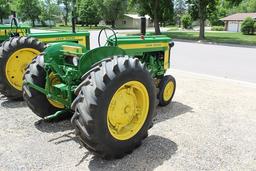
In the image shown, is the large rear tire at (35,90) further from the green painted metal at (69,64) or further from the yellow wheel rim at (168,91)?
the yellow wheel rim at (168,91)

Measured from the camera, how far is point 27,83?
4.61 metres

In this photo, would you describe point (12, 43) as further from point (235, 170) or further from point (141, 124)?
point (235, 170)

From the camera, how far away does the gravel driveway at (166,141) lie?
12.3 feet

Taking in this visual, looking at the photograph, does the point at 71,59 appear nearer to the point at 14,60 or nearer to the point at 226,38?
the point at 14,60

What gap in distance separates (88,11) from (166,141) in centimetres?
5439

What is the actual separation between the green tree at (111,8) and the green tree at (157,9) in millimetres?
25529

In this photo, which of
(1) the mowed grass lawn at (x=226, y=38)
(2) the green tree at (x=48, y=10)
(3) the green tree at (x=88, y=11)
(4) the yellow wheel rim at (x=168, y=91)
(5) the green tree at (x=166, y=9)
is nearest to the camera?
(4) the yellow wheel rim at (x=168, y=91)

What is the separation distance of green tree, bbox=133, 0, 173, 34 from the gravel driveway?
25422 mm

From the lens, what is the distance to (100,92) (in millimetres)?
3406

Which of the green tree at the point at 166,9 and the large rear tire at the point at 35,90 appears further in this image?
the green tree at the point at 166,9

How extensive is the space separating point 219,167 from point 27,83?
2936mm

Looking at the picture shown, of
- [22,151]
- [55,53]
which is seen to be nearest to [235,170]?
[22,151]

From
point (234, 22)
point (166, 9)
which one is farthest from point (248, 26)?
point (234, 22)

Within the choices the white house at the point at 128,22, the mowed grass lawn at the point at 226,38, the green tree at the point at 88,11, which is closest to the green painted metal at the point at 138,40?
the mowed grass lawn at the point at 226,38
